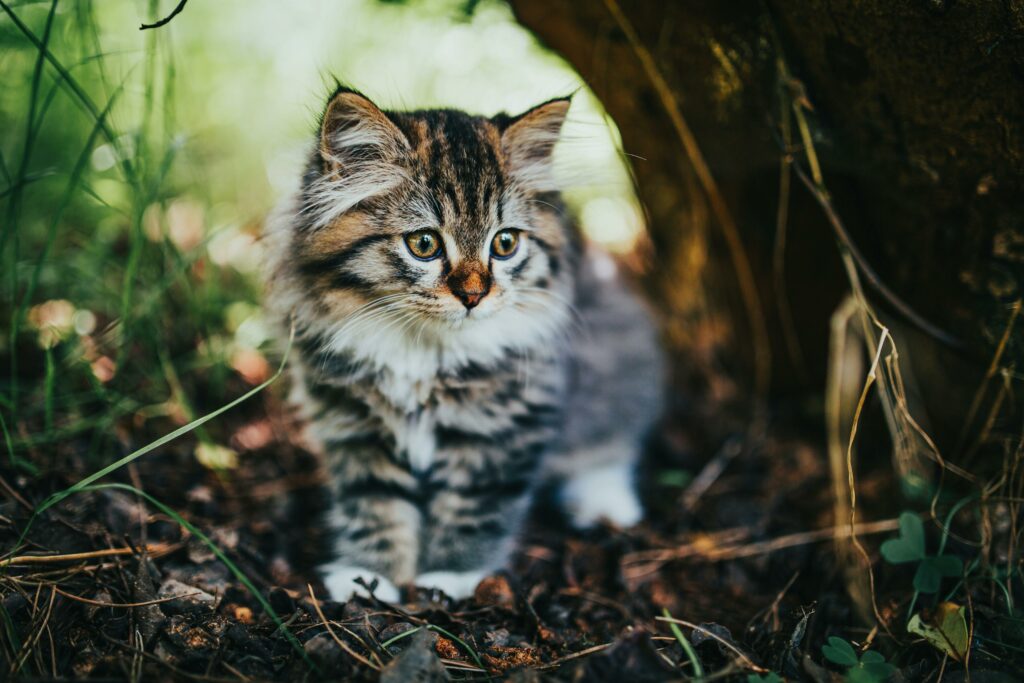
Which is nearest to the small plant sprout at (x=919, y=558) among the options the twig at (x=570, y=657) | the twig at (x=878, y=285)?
the twig at (x=878, y=285)

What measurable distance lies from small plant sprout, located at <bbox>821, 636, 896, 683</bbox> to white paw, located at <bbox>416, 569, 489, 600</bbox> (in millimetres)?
1034

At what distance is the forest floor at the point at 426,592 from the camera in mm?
1572

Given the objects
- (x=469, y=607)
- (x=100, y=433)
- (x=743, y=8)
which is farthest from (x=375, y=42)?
(x=469, y=607)

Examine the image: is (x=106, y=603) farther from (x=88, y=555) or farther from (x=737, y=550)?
(x=737, y=550)

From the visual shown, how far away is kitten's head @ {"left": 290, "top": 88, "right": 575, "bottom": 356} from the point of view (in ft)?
6.25

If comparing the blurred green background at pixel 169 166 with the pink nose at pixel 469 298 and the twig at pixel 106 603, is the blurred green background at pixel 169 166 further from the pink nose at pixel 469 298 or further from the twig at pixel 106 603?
the pink nose at pixel 469 298

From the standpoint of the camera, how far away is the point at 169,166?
2391 mm

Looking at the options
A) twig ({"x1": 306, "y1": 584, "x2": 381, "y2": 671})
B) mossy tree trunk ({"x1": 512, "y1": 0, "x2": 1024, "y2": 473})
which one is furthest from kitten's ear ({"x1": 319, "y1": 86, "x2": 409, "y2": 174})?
twig ({"x1": 306, "y1": 584, "x2": 381, "y2": 671})

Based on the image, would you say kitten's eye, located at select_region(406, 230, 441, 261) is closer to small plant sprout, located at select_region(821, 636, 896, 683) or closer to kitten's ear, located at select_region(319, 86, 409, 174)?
kitten's ear, located at select_region(319, 86, 409, 174)

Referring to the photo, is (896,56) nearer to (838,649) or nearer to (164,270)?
(838,649)

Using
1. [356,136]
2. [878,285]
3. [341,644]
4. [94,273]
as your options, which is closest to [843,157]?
[878,285]

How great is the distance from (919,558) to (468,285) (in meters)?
1.47

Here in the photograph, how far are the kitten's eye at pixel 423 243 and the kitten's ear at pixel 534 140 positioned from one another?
346mm

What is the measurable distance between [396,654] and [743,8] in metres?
2.15
